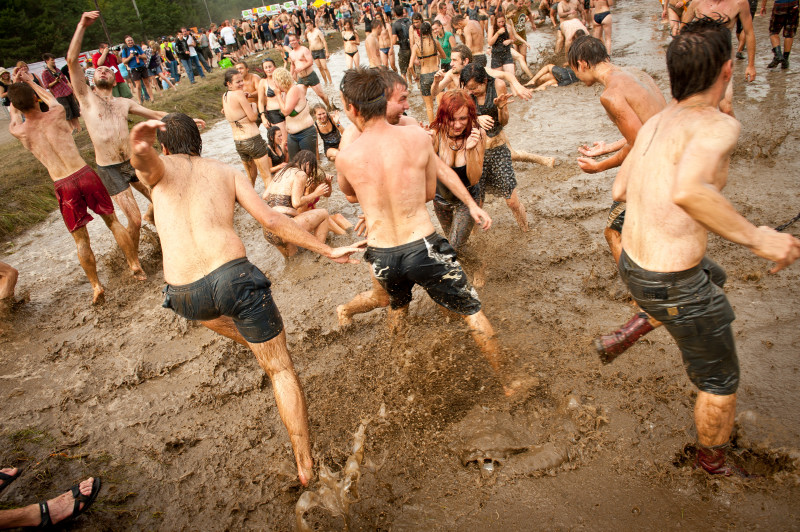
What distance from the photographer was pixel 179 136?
2828 mm

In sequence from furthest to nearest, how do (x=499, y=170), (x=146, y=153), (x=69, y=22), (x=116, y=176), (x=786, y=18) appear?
(x=69, y=22), (x=786, y=18), (x=116, y=176), (x=499, y=170), (x=146, y=153)

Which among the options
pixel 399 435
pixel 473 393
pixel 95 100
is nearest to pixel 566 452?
pixel 473 393

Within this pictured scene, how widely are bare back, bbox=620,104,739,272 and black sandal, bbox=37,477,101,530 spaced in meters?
3.14

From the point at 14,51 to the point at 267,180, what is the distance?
31.5 meters

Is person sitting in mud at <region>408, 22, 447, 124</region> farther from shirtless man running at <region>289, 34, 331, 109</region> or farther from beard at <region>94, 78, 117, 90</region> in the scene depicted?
beard at <region>94, 78, 117, 90</region>

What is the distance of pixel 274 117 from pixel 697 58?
6.41 meters

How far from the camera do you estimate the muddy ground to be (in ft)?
8.05

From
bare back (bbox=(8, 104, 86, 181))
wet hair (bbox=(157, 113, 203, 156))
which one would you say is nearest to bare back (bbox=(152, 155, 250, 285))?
wet hair (bbox=(157, 113, 203, 156))

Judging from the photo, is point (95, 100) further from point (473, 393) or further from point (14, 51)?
point (14, 51)

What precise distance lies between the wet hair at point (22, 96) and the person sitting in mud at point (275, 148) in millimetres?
2688

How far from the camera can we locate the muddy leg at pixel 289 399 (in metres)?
2.71

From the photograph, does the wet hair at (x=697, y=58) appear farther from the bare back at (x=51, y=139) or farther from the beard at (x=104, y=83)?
the beard at (x=104, y=83)

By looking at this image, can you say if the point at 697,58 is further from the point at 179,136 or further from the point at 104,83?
the point at 104,83

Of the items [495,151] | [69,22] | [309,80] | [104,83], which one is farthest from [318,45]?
[69,22]
